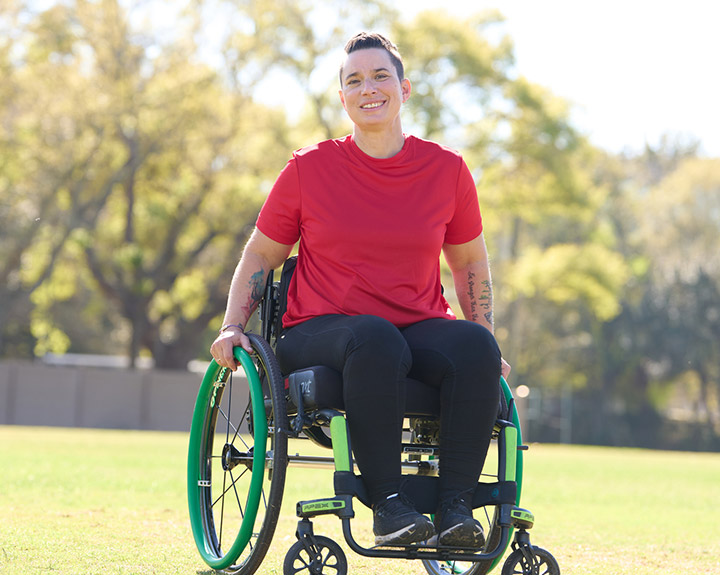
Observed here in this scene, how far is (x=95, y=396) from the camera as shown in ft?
92.5

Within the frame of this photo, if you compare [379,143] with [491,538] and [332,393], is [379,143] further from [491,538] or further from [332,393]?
[491,538]

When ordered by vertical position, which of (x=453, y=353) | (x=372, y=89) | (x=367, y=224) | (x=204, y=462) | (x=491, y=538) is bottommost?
(x=491, y=538)

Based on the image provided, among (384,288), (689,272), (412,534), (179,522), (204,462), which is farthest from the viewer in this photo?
(689,272)

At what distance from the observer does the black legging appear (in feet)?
10.4

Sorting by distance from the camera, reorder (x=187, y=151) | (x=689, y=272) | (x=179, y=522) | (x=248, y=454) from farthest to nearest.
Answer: (x=689, y=272)
(x=187, y=151)
(x=179, y=522)
(x=248, y=454)

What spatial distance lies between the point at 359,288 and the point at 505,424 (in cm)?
60

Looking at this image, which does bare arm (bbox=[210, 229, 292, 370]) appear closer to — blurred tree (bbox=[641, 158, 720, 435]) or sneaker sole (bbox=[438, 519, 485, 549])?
sneaker sole (bbox=[438, 519, 485, 549])

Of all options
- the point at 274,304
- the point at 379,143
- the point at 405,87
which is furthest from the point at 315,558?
the point at 405,87

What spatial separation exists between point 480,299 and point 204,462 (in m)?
1.08

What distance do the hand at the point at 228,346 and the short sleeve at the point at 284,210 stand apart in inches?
14.5

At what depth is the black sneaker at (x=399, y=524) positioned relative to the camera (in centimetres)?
304

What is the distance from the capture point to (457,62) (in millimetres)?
29812

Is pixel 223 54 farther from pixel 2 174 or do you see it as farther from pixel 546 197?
pixel 546 197

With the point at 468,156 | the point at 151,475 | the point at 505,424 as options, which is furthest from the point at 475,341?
the point at 468,156
